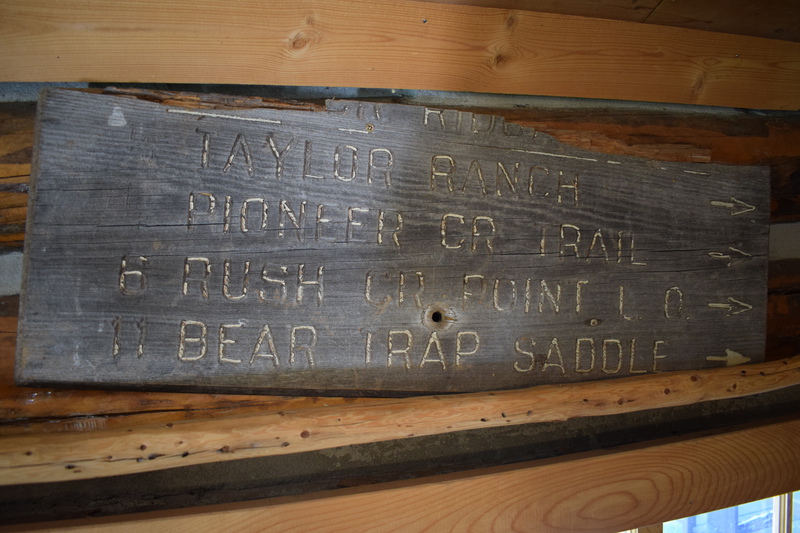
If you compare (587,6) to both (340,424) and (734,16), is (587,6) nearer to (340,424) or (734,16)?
(734,16)

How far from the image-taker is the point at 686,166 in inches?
90.4

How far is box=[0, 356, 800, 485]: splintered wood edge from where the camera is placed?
1.64 meters

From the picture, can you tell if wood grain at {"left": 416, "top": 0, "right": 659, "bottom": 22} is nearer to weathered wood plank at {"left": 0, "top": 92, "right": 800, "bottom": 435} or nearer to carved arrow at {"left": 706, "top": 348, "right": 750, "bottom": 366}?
weathered wood plank at {"left": 0, "top": 92, "right": 800, "bottom": 435}

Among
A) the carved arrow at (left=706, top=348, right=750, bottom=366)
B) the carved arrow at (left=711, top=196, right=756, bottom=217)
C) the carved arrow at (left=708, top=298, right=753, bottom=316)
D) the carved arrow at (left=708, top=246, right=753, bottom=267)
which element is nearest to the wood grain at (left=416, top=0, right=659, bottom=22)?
the carved arrow at (left=711, top=196, right=756, bottom=217)

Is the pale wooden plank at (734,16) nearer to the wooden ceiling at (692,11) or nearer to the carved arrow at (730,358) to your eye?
the wooden ceiling at (692,11)

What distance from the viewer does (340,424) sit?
1828mm

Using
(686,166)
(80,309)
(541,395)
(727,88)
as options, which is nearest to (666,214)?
(686,166)

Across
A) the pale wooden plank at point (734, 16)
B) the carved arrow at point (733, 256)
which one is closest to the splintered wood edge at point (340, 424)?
the carved arrow at point (733, 256)

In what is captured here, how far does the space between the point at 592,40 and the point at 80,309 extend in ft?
7.05

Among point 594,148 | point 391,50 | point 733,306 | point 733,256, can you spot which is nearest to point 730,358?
point 733,306

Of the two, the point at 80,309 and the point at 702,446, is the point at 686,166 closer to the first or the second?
the point at 702,446

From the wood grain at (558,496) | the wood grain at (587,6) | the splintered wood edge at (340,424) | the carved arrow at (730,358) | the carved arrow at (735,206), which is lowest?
the wood grain at (558,496)

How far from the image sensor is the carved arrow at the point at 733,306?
2.29 metres

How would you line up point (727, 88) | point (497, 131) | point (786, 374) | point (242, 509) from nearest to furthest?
point (242, 509) < point (497, 131) < point (786, 374) < point (727, 88)
